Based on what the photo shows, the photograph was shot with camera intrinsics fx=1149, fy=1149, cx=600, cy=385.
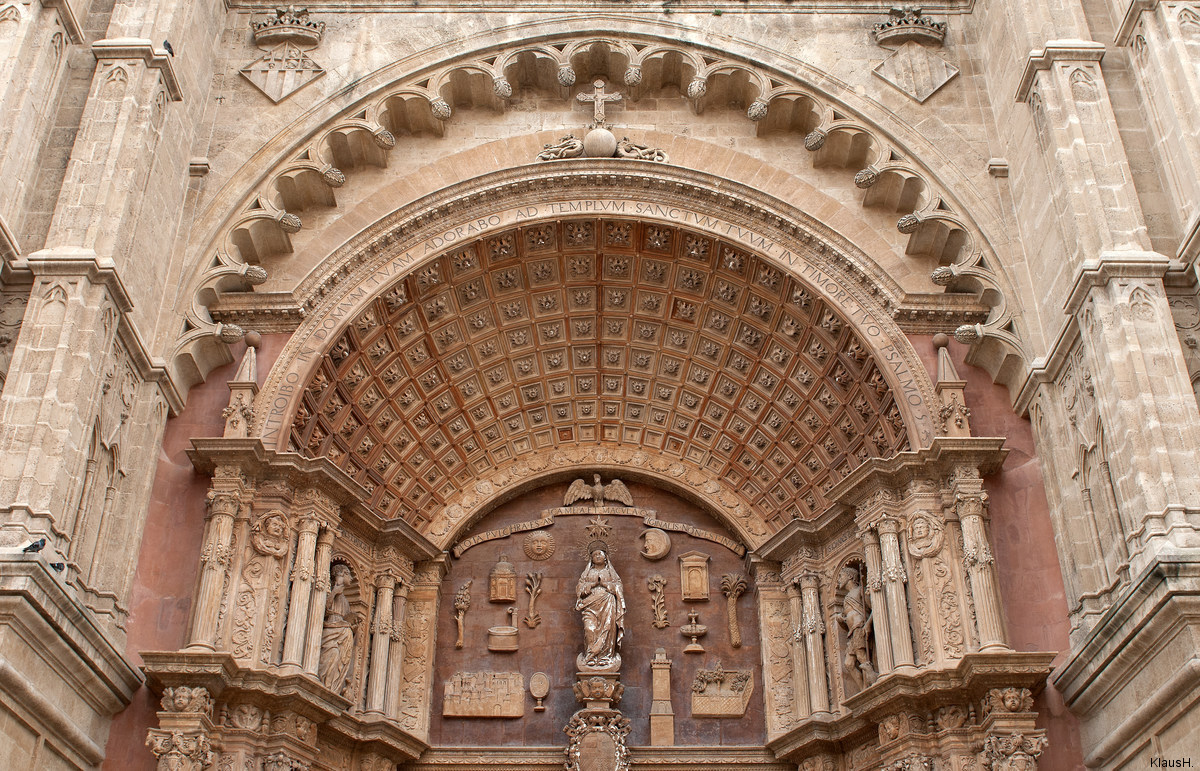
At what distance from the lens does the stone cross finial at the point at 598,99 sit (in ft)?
48.3

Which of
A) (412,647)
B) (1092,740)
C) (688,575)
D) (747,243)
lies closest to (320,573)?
(412,647)

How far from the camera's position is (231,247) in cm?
1350

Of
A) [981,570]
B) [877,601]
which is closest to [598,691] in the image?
[877,601]

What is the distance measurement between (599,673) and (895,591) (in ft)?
12.5

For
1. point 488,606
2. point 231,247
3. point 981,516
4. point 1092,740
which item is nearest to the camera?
point 1092,740

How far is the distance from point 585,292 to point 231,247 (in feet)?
14.5

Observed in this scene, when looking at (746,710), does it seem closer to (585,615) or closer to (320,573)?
(585,615)

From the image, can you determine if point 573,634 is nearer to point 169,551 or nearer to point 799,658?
point 799,658

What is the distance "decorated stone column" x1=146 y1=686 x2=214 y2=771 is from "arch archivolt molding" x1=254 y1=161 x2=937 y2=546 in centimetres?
285

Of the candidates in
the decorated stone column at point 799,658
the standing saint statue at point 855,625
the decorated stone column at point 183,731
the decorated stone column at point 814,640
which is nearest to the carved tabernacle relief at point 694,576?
the decorated stone column at point 799,658

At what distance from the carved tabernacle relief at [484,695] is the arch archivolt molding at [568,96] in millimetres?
5074

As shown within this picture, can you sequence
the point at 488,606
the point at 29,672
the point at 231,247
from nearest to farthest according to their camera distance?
the point at 29,672
the point at 231,247
the point at 488,606

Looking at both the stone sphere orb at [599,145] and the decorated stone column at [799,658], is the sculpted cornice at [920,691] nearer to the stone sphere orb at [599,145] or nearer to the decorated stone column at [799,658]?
the decorated stone column at [799,658]

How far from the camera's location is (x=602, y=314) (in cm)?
1509
